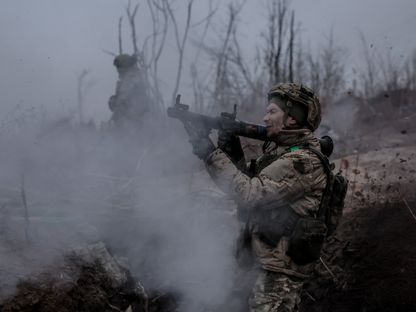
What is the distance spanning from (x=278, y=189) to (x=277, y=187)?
0.04ft

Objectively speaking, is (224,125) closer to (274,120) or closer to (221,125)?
(221,125)

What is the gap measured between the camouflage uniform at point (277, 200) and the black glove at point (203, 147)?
0.17ft

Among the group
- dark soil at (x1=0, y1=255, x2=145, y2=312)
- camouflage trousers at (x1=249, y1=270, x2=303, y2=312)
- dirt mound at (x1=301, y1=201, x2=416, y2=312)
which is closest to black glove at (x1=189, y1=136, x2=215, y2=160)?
camouflage trousers at (x1=249, y1=270, x2=303, y2=312)

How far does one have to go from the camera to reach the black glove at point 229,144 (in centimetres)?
282

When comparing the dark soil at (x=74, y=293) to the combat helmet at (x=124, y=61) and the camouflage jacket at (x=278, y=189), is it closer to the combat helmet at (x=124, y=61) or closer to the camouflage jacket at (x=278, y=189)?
the camouflage jacket at (x=278, y=189)

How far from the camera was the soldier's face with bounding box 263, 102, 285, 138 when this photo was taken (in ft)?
9.27

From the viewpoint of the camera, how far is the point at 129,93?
10016mm

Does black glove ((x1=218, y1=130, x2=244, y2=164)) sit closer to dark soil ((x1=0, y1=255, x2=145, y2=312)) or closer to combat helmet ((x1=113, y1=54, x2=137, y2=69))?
dark soil ((x1=0, y1=255, x2=145, y2=312))

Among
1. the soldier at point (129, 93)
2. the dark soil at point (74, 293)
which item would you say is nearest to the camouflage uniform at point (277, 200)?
the dark soil at point (74, 293)

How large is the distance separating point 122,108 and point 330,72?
13.4m

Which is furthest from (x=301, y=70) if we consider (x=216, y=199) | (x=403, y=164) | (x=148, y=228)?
(x=148, y=228)

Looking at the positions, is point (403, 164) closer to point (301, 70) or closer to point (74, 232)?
point (74, 232)

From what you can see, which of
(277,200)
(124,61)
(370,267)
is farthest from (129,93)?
(277,200)

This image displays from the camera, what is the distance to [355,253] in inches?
201
